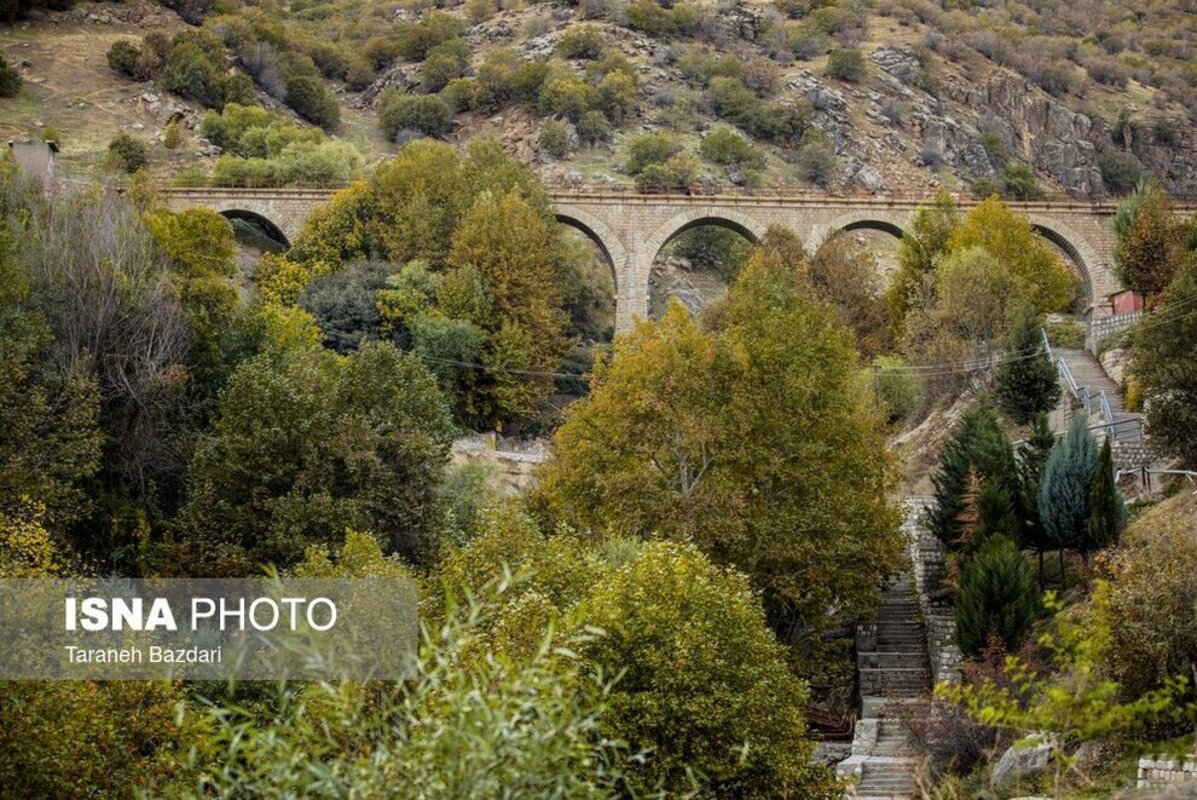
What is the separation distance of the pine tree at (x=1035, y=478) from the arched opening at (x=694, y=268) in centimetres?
3694

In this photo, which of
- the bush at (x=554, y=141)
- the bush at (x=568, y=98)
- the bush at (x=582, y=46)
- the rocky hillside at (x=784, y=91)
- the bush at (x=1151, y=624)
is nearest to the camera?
the bush at (x=1151, y=624)

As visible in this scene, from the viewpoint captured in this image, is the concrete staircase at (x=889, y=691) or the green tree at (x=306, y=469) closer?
the concrete staircase at (x=889, y=691)

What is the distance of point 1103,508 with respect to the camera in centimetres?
2767

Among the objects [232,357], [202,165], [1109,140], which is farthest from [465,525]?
[1109,140]

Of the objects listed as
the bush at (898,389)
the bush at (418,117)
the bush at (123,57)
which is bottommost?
the bush at (898,389)

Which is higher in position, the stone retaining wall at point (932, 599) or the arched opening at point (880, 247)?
the arched opening at point (880, 247)

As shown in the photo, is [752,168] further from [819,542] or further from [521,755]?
[521,755]

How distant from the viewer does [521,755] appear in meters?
10.3

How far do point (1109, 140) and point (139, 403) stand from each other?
80.3 meters

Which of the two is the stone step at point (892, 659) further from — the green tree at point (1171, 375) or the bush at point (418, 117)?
the bush at point (418, 117)

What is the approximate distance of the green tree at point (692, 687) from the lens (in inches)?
788

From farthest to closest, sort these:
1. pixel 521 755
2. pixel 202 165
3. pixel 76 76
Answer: pixel 76 76 < pixel 202 165 < pixel 521 755

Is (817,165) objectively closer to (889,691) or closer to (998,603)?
(889,691)

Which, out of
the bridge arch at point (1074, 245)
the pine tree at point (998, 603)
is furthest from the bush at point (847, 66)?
the pine tree at point (998, 603)
